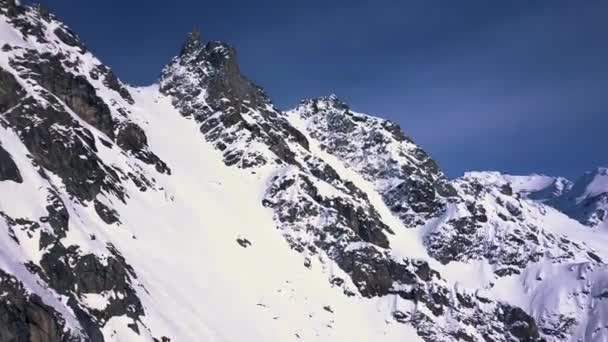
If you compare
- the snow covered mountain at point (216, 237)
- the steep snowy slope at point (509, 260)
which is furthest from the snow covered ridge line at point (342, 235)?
the steep snowy slope at point (509, 260)

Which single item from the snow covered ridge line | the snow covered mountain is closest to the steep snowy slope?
the snow covered mountain

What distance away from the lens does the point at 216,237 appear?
13412 cm

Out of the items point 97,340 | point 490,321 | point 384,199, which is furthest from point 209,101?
point 97,340

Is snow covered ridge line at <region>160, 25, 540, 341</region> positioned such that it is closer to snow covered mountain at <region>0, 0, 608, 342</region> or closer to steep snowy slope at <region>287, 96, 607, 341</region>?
snow covered mountain at <region>0, 0, 608, 342</region>

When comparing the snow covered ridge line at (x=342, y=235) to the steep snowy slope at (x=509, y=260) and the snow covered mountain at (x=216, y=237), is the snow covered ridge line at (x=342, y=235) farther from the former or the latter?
the steep snowy slope at (x=509, y=260)

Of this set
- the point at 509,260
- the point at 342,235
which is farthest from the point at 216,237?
the point at 509,260

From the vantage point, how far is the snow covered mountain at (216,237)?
9194 centimetres

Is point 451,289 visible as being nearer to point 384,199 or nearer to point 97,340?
point 384,199

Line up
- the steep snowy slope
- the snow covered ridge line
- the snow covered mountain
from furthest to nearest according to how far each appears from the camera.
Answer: the steep snowy slope < the snow covered ridge line < the snow covered mountain

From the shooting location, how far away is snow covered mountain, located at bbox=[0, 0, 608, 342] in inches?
3620

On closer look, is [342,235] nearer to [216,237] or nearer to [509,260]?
[216,237]

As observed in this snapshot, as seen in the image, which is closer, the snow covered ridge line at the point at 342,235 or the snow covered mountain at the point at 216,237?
the snow covered mountain at the point at 216,237

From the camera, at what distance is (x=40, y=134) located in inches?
4323

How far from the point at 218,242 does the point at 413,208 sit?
240ft
